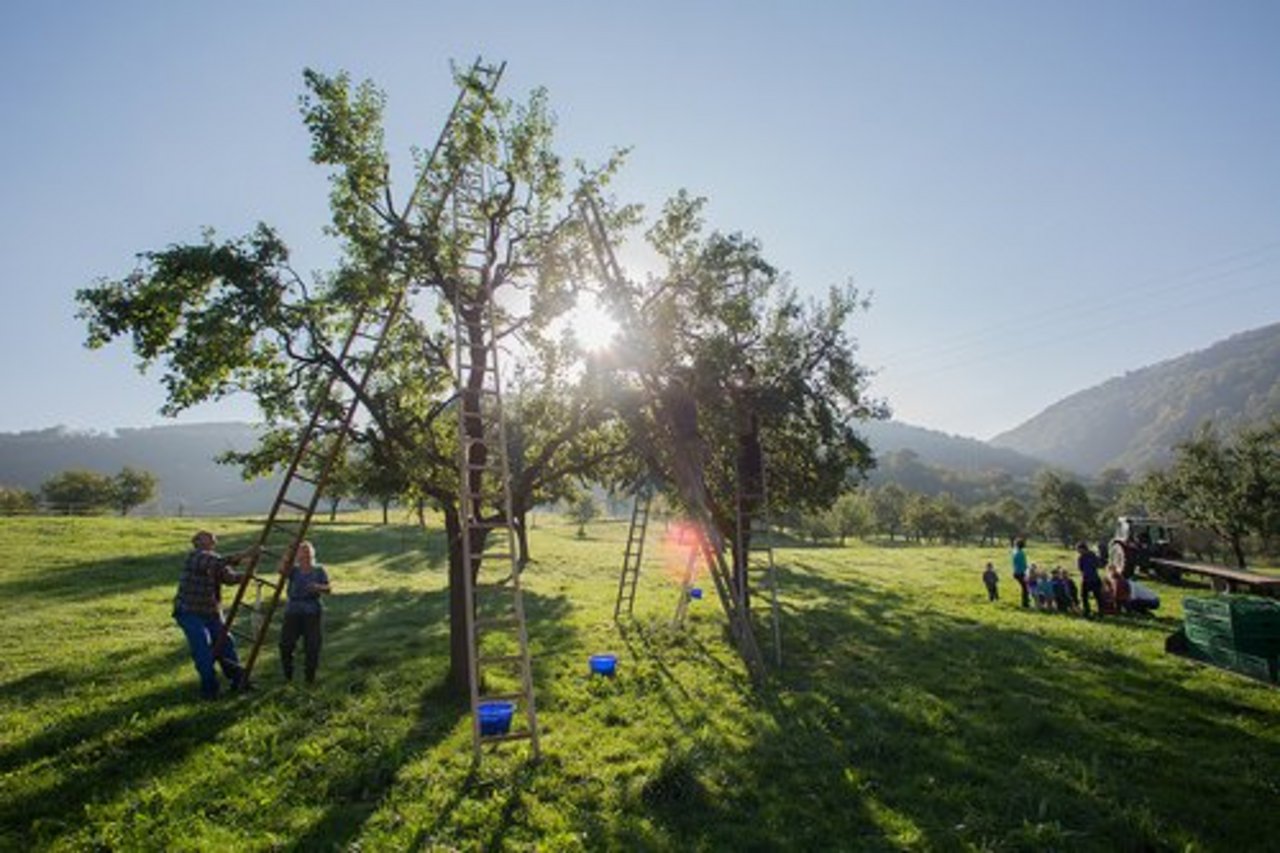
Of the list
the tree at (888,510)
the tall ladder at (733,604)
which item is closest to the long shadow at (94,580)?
the tall ladder at (733,604)

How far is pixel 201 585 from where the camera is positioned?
13266 millimetres

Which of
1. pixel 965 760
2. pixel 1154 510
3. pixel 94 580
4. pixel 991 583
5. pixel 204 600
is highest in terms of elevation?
pixel 1154 510

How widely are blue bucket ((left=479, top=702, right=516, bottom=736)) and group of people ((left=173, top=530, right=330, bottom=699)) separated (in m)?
5.08

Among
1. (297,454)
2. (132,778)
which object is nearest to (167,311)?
(297,454)

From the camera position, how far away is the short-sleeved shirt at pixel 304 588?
14.0 meters

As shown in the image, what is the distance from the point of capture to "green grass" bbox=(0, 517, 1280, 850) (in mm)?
8312

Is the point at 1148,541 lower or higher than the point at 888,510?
lower

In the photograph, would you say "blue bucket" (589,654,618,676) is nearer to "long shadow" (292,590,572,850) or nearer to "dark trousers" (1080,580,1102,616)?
"long shadow" (292,590,572,850)

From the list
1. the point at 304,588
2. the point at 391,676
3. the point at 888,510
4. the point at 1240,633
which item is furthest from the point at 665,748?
the point at 888,510

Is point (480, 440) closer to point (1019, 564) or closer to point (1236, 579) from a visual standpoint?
point (1236, 579)

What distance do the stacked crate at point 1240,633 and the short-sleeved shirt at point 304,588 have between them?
1986 centimetres

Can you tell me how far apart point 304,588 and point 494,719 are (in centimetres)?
590

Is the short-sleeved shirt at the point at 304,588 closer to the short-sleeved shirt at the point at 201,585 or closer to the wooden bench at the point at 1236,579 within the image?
the short-sleeved shirt at the point at 201,585

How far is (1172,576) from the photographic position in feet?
141
